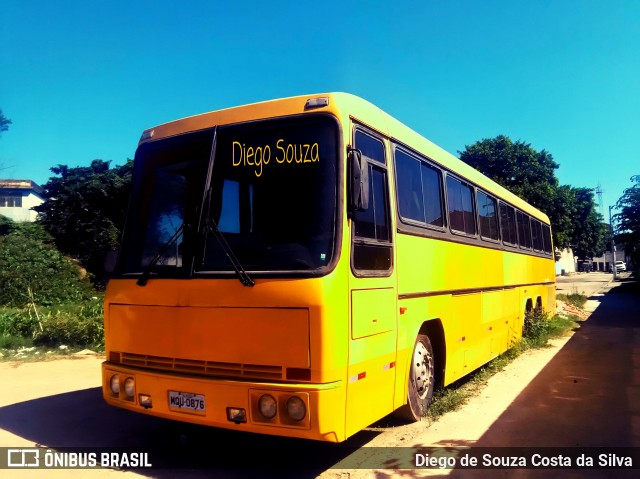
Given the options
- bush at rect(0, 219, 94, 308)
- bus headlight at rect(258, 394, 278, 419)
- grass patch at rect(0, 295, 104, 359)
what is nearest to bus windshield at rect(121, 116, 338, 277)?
bus headlight at rect(258, 394, 278, 419)

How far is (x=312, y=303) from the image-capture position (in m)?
3.76

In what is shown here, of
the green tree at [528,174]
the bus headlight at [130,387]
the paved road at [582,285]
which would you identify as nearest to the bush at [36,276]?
the bus headlight at [130,387]

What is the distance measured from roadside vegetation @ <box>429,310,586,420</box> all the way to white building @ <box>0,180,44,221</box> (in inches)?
1924

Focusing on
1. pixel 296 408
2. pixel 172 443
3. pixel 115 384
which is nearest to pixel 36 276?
pixel 172 443

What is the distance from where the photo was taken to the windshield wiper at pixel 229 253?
396 cm

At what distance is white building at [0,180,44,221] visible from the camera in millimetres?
48812

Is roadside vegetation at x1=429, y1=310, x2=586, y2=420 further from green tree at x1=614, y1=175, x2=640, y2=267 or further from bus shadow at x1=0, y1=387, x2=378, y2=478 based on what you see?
green tree at x1=614, y1=175, x2=640, y2=267

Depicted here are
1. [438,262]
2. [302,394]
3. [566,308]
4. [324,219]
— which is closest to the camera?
[302,394]

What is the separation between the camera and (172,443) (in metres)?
5.21

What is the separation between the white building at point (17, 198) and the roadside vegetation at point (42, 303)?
94.4 feet

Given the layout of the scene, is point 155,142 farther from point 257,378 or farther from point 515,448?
point 515,448

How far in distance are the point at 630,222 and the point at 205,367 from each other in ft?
104

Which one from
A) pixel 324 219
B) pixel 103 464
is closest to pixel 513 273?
pixel 324 219

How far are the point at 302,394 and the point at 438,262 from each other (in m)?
2.94
